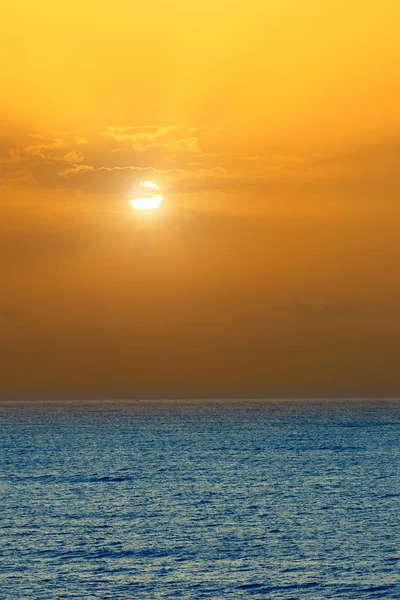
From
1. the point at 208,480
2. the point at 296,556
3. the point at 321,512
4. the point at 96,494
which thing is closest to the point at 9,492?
the point at 96,494

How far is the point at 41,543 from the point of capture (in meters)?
79.5

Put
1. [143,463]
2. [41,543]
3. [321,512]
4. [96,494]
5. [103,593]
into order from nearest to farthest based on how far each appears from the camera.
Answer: [103,593], [41,543], [321,512], [96,494], [143,463]

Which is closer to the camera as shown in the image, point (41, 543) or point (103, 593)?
point (103, 593)

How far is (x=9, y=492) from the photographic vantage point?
376 feet

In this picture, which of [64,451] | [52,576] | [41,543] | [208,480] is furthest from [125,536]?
[64,451]

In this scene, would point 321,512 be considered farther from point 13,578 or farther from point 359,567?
point 13,578

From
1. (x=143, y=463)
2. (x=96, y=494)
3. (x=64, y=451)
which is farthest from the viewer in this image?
(x=64, y=451)

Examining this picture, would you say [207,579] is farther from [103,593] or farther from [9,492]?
[9,492]

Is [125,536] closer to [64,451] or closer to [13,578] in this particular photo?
[13,578]

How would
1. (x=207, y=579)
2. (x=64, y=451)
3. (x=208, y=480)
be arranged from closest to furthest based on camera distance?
(x=207, y=579) < (x=208, y=480) < (x=64, y=451)

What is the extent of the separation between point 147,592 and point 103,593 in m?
3.26

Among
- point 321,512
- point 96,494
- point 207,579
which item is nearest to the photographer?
point 207,579

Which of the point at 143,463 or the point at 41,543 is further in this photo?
the point at 143,463

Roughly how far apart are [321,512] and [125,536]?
26449 mm
